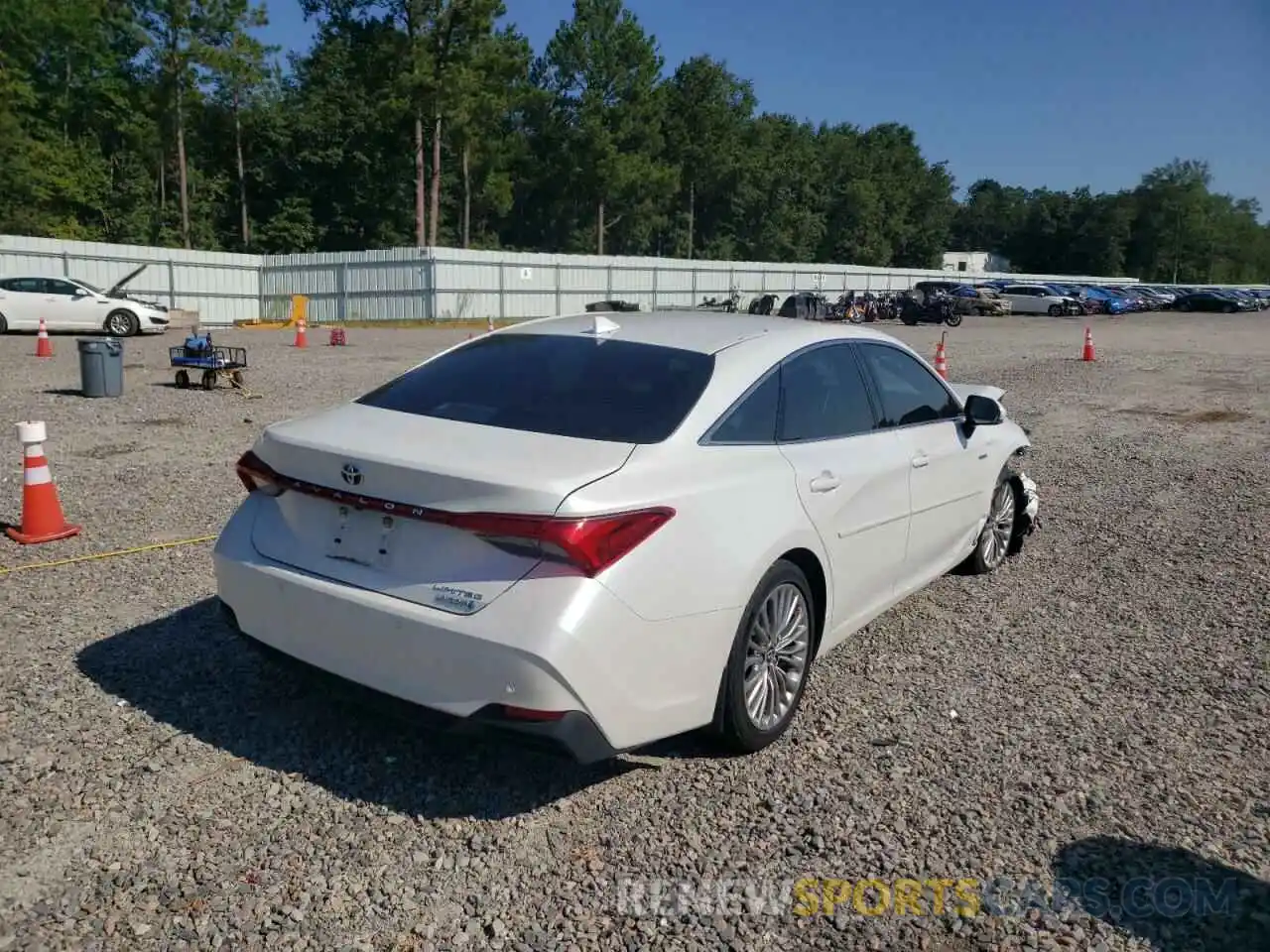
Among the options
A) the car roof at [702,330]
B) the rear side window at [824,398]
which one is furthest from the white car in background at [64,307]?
the rear side window at [824,398]

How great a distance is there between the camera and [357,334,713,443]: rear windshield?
3.63 m

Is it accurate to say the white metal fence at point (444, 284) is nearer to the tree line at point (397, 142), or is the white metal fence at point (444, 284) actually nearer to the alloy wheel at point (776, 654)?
the tree line at point (397, 142)

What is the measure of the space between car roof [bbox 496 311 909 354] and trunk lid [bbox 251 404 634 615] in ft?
3.08

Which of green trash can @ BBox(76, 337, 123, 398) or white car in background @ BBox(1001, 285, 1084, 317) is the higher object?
white car in background @ BBox(1001, 285, 1084, 317)

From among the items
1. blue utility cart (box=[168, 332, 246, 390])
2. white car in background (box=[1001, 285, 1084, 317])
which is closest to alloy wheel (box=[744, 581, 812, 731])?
blue utility cart (box=[168, 332, 246, 390])

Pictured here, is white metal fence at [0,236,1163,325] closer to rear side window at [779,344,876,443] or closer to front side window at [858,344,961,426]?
front side window at [858,344,961,426]

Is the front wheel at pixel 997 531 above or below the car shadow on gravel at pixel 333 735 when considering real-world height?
above

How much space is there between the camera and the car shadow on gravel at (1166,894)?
9.27ft

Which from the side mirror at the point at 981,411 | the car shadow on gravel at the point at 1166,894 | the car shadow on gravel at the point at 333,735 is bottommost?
the car shadow on gravel at the point at 1166,894

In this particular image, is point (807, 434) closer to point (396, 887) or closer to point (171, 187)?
point (396, 887)

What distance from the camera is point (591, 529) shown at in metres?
3.05

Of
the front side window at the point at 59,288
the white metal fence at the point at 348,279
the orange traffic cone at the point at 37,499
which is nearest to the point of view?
the orange traffic cone at the point at 37,499

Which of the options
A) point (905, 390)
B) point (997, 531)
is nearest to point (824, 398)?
point (905, 390)

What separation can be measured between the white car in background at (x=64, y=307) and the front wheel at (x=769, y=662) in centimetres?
2236
